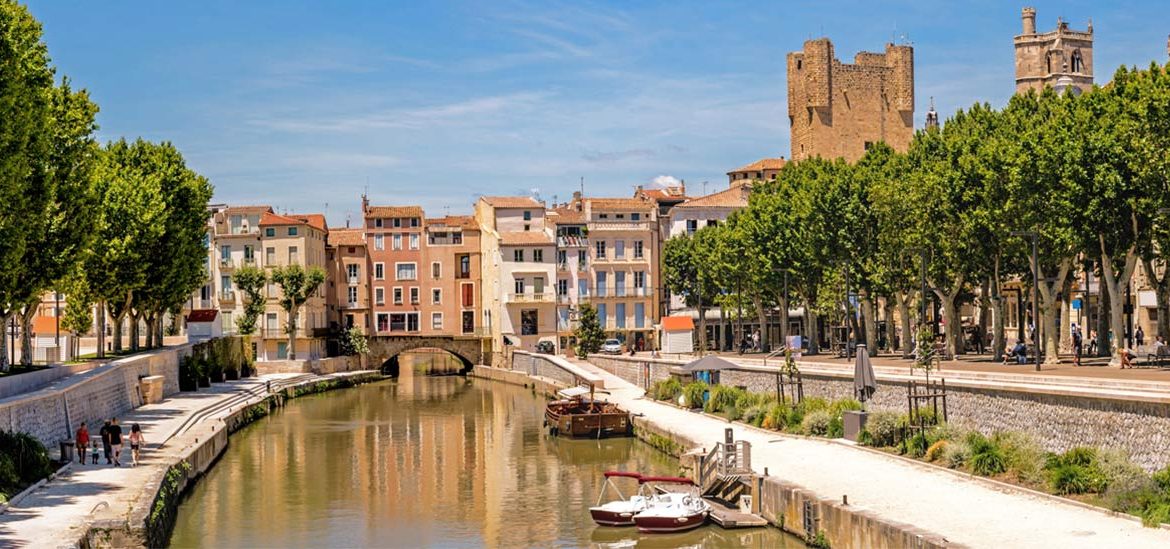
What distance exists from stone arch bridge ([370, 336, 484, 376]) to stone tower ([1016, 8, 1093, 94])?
2267 inches

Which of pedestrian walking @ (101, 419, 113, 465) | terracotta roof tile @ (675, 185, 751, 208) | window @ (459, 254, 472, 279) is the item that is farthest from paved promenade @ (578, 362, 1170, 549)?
window @ (459, 254, 472, 279)

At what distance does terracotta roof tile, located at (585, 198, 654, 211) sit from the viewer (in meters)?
105

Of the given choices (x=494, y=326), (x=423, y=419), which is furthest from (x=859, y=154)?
(x=423, y=419)

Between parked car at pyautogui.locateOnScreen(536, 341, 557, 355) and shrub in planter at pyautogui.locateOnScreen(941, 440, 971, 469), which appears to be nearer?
shrub in planter at pyautogui.locateOnScreen(941, 440, 971, 469)

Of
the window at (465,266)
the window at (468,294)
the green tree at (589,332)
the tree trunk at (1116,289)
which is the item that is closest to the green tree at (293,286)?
the window at (468,294)

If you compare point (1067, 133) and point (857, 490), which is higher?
point (1067, 133)

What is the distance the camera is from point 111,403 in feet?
169

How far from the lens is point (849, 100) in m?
128

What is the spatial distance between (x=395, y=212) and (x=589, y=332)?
29355mm

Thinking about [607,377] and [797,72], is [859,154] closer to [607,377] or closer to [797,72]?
[797,72]

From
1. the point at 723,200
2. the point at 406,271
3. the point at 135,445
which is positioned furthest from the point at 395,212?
the point at 135,445

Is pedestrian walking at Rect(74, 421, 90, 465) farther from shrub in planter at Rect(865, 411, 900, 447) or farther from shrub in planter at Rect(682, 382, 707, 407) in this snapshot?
shrub in planter at Rect(682, 382, 707, 407)

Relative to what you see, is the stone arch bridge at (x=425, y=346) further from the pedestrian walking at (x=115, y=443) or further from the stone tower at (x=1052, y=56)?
the pedestrian walking at (x=115, y=443)

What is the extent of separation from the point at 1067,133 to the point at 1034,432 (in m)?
19.4
